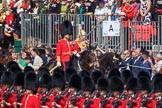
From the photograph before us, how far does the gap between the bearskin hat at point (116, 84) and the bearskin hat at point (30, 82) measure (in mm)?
1672

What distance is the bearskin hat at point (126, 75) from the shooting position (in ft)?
89.2

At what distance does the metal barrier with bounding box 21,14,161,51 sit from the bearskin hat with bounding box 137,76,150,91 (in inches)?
250

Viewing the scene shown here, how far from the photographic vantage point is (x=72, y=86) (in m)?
26.2

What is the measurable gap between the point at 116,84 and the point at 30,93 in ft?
6.25

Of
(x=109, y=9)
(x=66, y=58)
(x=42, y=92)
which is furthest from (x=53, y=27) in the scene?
(x=42, y=92)

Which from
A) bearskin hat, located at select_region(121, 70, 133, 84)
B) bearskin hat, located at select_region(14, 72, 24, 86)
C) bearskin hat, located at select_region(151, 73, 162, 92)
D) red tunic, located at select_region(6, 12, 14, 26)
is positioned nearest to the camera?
bearskin hat, located at select_region(151, 73, 162, 92)

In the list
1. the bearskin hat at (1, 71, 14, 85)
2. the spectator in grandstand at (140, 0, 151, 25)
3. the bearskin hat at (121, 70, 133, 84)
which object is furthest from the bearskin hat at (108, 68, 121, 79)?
Answer: the spectator in grandstand at (140, 0, 151, 25)

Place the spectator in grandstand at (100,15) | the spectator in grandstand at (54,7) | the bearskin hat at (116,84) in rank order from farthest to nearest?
the spectator in grandstand at (54,7) < the spectator in grandstand at (100,15) < the bearskin hat at (116,84)

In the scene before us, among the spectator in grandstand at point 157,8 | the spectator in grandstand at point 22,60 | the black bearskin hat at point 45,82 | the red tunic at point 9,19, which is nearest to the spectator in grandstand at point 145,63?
the spectator in grandstand at point 157,8

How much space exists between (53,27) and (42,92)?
8.37m

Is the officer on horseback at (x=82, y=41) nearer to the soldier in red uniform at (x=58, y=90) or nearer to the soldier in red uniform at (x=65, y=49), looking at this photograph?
the soldier in red uniform at (x=65, y=49)

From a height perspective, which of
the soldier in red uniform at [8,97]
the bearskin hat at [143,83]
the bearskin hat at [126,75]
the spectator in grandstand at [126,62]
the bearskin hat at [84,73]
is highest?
the bearskin hat at [143,83]

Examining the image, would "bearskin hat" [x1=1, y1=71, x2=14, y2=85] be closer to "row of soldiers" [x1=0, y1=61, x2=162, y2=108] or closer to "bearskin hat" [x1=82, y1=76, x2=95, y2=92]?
"row of soldiers" [x1=0, y1=61, x2=162, y2=108]

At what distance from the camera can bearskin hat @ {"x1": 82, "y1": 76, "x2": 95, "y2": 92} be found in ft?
84.6
